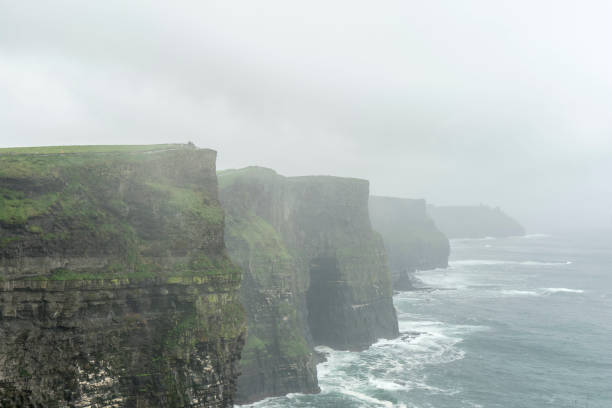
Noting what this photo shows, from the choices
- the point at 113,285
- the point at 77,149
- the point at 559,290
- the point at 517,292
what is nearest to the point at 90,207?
the point at 113,285

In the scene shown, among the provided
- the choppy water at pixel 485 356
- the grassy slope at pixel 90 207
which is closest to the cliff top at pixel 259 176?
the grassy slope at pixel 90 207

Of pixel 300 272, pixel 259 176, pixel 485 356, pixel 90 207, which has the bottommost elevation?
pixel 485 356

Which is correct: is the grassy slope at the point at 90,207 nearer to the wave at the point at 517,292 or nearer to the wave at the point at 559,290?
the wave at the point at 517,292

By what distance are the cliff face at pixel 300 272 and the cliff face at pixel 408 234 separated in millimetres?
67637

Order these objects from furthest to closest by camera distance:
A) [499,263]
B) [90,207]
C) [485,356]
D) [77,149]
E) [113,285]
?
[499,263] → [485,356] → [77,149] → [90,207] → [113,285]

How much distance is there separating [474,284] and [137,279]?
117 metres

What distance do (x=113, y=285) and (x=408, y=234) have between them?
451 ft

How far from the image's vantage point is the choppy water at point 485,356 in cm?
5406

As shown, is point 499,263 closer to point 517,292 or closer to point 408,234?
point 408,234

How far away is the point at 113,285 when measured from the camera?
30.2 meters

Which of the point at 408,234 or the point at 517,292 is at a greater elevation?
the point at 408,234

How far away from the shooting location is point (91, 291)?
29.3m

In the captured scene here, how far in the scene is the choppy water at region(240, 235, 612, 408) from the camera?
54.1 m

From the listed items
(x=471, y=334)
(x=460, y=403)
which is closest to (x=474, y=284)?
(x=471, y=334)
